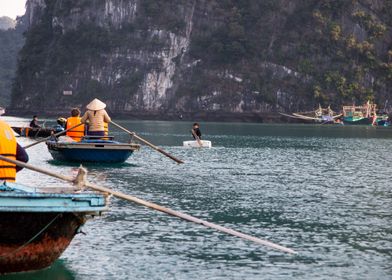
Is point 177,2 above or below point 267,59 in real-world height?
above

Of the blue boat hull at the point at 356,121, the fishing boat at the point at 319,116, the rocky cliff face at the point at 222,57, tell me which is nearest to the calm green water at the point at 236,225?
the blue boat hull at the point at 356,121

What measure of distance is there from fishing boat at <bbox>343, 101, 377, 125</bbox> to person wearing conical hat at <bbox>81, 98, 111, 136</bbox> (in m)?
110

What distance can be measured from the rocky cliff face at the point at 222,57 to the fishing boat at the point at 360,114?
4.85 meters

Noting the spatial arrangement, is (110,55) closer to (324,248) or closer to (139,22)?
(139,22)

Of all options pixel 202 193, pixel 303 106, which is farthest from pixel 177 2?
pixel 202 193

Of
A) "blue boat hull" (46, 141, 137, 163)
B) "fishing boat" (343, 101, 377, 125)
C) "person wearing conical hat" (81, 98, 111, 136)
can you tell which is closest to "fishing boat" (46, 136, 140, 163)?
"blue boat hull" (46, 141, 137, 163)

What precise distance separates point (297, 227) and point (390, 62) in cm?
14465

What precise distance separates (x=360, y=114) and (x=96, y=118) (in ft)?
374

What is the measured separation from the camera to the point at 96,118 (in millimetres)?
38656

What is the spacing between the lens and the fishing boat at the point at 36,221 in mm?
15594

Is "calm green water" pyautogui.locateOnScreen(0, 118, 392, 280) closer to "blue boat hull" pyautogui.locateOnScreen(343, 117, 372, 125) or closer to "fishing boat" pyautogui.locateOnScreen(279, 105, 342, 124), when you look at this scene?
"blue boat hull" pyautogui.locateOnScreen(343, 117, 372, 125)

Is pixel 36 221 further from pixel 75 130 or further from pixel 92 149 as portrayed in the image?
pixel 75 130

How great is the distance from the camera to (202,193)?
3048cm

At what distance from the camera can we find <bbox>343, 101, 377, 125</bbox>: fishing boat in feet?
476
